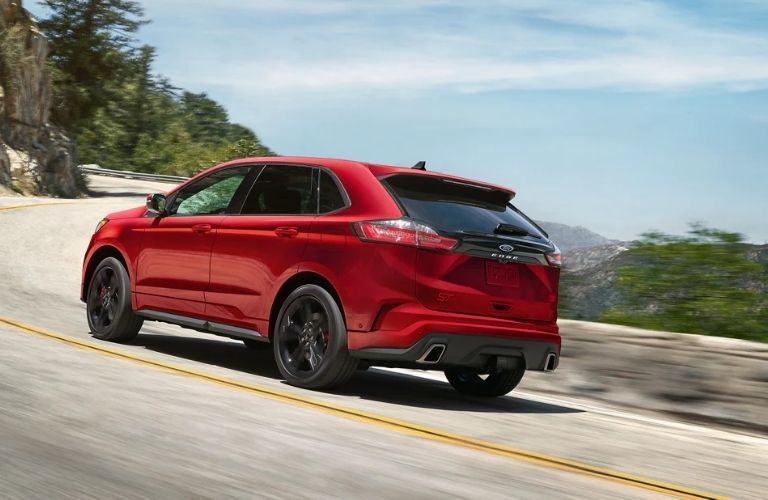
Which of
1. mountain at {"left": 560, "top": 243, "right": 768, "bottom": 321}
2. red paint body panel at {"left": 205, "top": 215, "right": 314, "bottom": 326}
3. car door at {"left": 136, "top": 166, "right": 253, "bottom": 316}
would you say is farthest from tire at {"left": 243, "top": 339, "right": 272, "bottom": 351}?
mountain at {"left": 560, "top": 243, "right": 768, "bottom": 321}

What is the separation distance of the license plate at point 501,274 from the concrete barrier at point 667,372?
4.95 feet

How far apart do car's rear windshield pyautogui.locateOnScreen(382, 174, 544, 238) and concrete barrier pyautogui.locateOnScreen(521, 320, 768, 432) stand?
1.35 meters

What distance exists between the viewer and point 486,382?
29.6ft

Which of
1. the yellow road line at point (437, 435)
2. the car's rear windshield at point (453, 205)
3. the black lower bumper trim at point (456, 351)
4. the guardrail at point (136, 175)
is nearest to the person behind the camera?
the yellow road line at point (437, 435)

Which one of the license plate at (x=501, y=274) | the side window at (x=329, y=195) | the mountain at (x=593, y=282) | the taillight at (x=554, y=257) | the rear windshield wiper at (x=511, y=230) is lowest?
the mountain at (x=593, y=282)

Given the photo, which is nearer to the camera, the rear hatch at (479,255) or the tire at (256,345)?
the rear hatch at (479,255)

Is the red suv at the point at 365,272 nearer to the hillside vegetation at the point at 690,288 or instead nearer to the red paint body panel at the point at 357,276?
the red paint body panel at the point at 357,276

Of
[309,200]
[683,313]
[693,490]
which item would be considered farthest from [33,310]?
[693,490]

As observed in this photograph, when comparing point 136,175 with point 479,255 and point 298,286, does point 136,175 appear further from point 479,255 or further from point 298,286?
point 479,255

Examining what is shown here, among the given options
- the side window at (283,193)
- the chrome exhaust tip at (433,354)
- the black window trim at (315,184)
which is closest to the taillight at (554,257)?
the chrome exhaust tip at (433,354)

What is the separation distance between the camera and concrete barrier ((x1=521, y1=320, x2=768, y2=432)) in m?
8.08

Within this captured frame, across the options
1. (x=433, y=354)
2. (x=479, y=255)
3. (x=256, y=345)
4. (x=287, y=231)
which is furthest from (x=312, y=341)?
(x=256, y=345)

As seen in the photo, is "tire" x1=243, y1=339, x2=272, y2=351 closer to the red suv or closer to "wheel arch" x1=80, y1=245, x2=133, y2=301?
the red suv

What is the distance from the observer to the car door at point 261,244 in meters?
8.28
